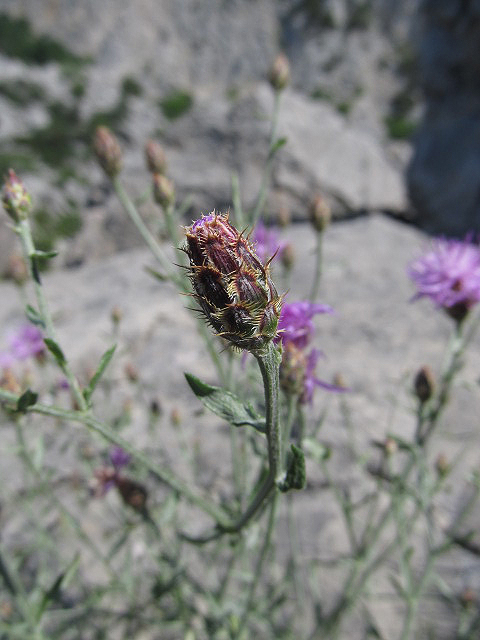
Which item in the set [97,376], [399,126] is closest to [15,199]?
[97,376]

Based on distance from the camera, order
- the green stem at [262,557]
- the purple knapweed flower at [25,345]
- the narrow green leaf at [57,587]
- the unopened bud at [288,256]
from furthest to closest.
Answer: the purple knapweed flower at [25,345]
the unopened bud at [288,256]
the narrow green leaf at [57,587]
the green stem at [262,557]

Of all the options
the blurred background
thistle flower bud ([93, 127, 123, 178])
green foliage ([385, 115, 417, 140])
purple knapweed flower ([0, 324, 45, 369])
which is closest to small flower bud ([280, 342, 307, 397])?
the blurred background

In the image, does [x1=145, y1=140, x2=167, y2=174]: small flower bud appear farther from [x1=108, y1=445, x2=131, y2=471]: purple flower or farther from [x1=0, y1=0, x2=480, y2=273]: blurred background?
[x1=108, y1=445, x2=131, y2=471]: purple flower

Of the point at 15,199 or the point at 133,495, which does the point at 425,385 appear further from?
the point at 15,199

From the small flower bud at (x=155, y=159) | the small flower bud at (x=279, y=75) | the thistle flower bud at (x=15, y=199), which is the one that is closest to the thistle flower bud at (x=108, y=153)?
the small flower bud at (x=155, y=159)

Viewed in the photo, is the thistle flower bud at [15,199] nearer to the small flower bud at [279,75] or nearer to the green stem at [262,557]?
the green stem at [262,557]
